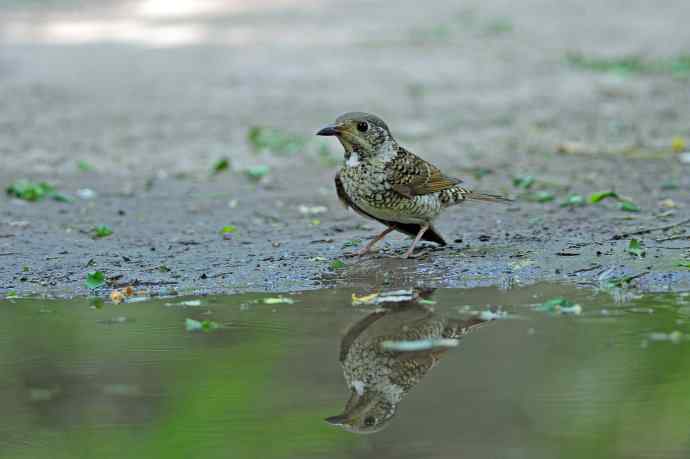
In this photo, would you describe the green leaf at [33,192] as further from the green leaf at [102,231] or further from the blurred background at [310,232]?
the green leaf at [102,231]

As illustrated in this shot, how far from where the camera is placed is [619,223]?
8570 mm

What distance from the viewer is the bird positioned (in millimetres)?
7406

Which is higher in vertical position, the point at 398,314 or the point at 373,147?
the point at 373,147

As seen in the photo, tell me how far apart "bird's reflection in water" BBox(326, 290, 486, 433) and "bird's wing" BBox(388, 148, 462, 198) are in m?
0.82

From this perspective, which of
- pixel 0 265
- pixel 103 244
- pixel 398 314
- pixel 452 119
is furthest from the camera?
pixel 452 119

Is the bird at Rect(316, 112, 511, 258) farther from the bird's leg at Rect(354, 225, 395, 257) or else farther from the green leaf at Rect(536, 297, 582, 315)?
the green leaf at Rect(536, 297, 582, 315)

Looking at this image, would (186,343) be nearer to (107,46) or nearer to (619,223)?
(619,223)

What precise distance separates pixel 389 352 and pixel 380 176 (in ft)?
6.06

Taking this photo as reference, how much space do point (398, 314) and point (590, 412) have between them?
5.73ft

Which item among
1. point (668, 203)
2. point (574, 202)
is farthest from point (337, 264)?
point (668, 203)

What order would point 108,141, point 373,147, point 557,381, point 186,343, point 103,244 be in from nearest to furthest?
point 557,381 < point 186,343 < point 373,147 < point 103,244 < point 108,141

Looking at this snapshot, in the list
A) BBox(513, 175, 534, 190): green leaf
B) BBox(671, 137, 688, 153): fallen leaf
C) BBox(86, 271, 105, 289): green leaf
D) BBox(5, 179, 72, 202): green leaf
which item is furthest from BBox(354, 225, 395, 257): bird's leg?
BBox(671, 137, 688, 153): fallen leaf

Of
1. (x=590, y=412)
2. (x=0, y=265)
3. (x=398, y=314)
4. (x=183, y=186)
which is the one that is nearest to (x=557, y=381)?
(x=590, y=412)

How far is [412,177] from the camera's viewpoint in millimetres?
7512
